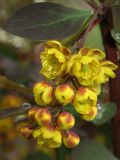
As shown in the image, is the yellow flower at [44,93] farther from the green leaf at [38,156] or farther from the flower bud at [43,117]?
the green leaf at [38,156]

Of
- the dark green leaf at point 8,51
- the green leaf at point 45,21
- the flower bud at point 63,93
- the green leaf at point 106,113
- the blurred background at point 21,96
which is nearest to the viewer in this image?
the flower bud at point 63,93

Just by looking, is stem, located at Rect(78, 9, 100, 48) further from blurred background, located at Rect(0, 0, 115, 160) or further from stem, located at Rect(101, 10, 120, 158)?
blurred background, located at Rect(0, 0, 115, 160)

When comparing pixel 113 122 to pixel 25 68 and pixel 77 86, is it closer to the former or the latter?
pixel 77 86

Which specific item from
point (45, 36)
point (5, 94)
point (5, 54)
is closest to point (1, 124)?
point (5, 94)

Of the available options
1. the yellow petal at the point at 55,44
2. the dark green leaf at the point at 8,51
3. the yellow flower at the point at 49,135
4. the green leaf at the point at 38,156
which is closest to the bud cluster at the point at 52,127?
the yellow flower at the point at 49,135

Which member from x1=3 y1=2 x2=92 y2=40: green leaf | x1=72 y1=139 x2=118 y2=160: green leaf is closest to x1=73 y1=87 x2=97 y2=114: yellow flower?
x1=3 y1=2 x2=92 y2=40: green leaf

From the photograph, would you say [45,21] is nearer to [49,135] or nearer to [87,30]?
[87,30]

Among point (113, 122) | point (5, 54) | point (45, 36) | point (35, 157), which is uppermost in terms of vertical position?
point (45, 36)
